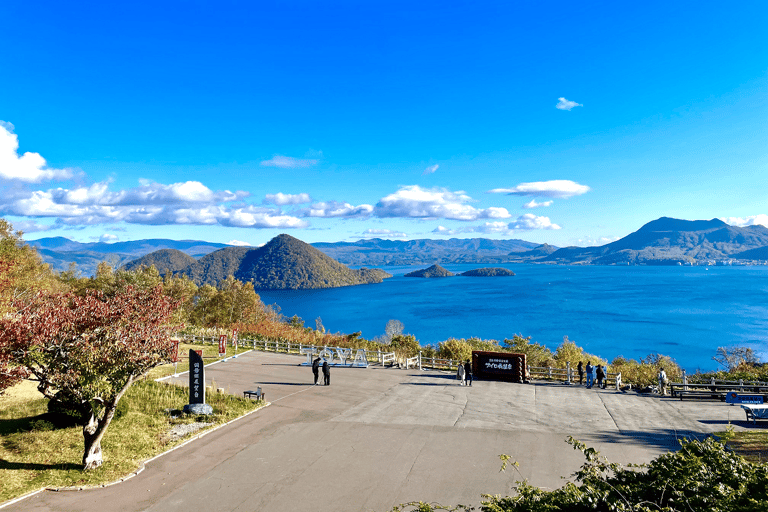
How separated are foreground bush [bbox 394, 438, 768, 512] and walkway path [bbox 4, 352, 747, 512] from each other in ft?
12.0

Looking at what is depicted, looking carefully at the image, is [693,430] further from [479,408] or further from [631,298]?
[631,298]

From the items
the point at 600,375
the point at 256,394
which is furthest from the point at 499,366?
the point at 256,394

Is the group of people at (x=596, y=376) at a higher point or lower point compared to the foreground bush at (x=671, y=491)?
lower

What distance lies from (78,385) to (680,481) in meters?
12.5

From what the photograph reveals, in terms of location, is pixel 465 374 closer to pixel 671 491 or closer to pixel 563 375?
pixel 563 375

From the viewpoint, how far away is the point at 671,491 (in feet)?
20.0

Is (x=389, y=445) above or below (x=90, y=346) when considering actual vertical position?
below

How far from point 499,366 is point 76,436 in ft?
58.1

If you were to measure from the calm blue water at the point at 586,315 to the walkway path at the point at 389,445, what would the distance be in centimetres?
7196

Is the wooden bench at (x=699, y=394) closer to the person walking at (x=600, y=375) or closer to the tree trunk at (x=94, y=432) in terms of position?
the person walking at (x=600, y=375)

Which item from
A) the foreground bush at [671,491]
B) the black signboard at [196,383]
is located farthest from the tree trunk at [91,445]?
the foreground bush at [671,491]

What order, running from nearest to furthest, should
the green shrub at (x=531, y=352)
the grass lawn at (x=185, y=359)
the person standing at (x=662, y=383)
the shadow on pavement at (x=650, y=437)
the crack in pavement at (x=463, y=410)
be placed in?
the shadow on pavement at (x=650, y=437) < the crack in pavement at (x=463, y=410) < the person standing at (x=662, y=383) < the grass lawn at (x=185, y=359) < the green shrub at (x=531, y=352)

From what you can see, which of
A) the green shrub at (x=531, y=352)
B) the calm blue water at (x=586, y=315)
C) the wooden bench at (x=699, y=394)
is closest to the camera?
the wooden bench at (x=699, y=394)

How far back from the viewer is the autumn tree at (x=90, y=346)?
31.8 feet
